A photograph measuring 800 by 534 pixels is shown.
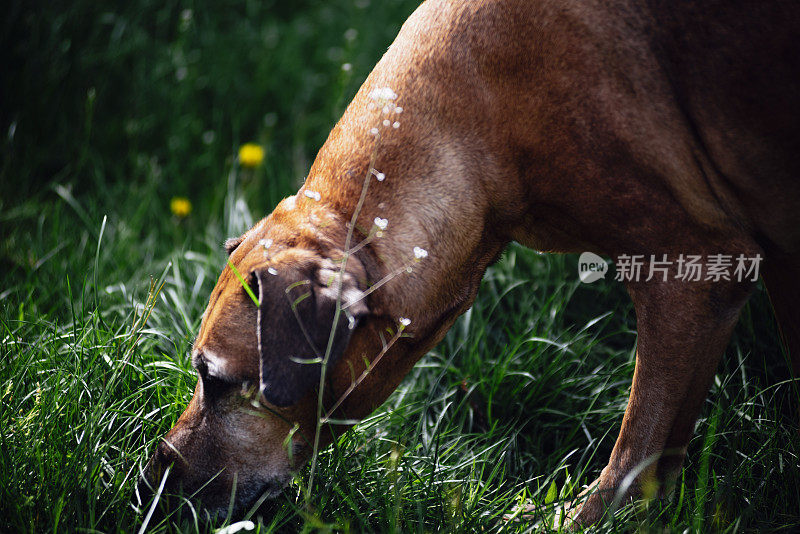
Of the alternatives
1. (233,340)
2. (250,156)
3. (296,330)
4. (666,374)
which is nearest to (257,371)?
(233,340)

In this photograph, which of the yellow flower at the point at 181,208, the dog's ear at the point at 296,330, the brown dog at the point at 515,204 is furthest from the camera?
the yellow flower at the point at 181,208

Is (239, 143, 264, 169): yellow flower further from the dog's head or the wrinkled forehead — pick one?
the wrinkled forehead

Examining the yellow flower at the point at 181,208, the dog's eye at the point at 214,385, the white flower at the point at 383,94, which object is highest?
the white flower at the point at 383,94

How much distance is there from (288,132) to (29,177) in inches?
66.0

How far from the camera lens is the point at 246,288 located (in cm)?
226

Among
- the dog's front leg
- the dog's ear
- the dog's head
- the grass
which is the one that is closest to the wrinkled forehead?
the dog's head

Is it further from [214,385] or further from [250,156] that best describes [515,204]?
[250,156]

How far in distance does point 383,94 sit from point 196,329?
4.62 ft

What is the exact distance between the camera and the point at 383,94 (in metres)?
2.50

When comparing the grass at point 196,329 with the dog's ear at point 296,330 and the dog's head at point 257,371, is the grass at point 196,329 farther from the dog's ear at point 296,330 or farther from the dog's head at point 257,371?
the dog's ear at point 296,330

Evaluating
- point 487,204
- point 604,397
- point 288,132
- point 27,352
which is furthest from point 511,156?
point 288,132

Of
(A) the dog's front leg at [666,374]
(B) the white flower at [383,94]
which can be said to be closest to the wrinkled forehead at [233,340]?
(B) the white flower at [383,94]

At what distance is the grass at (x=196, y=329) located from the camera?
98.0 inches

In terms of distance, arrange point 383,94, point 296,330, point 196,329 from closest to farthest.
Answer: point 296,330 < point 383,94 < point 196,329
